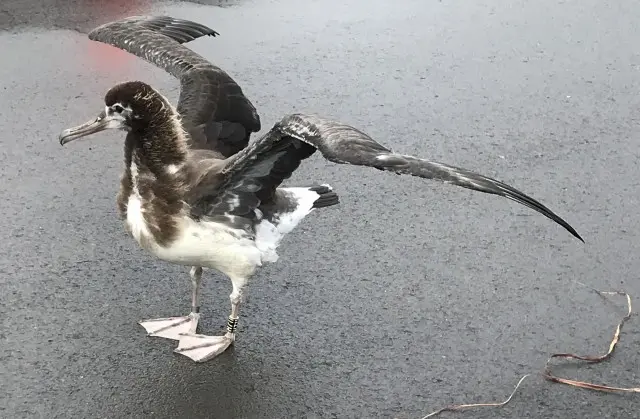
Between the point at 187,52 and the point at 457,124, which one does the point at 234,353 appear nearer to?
the point at 187,52

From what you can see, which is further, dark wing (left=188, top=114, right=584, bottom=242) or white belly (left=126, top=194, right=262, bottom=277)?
white belly (left=126, top=194, right=262, bottom=277)

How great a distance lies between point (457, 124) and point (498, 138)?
1.07ft

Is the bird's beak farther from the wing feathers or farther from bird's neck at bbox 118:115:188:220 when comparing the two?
the wing feathers

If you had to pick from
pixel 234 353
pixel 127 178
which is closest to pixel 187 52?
pixel 127 178

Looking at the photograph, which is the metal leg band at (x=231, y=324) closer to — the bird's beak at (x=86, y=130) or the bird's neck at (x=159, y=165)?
the bird's neck at (x=159, y=165)

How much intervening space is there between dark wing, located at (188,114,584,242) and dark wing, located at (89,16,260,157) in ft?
1.83

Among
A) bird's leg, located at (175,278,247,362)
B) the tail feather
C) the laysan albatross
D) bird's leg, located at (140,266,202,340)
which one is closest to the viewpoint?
the laysan albatross

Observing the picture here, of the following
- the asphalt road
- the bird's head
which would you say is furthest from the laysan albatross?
the asphalt road

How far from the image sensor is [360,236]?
5035mm

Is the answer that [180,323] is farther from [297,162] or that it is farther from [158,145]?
[297,162]

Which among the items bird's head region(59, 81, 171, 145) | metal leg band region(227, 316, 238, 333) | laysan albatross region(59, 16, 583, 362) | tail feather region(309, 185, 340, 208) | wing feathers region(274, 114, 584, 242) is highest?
wing feathers region(274, 114, 584, 242)

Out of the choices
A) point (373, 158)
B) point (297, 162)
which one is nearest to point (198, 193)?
point (297, 162)

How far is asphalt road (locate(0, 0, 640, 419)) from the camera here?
397cm

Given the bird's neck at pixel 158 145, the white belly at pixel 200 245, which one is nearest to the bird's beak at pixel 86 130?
the bird's neck at pixel 158 145
